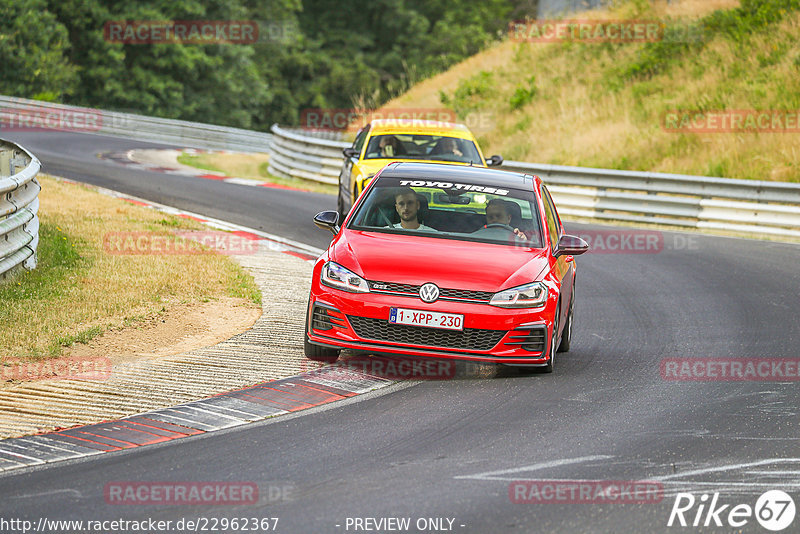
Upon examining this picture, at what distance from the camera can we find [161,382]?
8117 millimetres

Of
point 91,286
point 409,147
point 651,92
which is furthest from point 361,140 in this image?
point 651,92

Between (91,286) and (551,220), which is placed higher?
(551,220)

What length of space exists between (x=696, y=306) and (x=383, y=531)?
26.6 feet

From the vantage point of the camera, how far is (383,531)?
17.5ft

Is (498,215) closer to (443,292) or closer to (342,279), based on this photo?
(443,292)

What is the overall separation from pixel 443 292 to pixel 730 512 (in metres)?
3.20

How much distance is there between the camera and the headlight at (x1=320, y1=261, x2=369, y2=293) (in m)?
8.54
